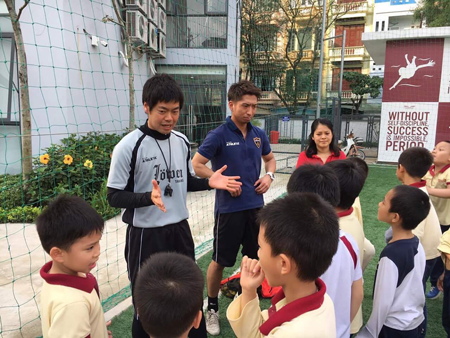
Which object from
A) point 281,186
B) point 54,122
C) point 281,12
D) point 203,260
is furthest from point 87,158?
point 281,12

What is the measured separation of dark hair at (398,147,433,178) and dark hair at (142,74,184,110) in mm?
1605

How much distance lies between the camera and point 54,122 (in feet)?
18.6

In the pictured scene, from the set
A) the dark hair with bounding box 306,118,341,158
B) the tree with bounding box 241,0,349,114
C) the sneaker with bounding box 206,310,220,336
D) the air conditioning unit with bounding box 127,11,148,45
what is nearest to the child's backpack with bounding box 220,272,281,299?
the sneaker with bounding box 206,310,220,336

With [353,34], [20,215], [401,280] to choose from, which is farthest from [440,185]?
[353,34]

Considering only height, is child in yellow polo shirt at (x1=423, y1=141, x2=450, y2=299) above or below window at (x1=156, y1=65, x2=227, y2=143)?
below

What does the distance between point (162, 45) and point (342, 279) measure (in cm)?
782

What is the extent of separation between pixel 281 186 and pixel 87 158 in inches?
145

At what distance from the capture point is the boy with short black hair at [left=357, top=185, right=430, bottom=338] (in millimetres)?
1570

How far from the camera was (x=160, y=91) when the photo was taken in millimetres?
1669

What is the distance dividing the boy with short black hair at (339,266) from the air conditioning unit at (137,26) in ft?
19.8

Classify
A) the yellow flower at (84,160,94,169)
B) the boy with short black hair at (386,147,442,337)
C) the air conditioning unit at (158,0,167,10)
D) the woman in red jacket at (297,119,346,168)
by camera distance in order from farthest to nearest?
→ the air conditioning unit at (158,0,167,10)
the yellow flower at (84,160,94,169)
the woman in red jacket at (297,119,346,168)
the boy with short black hair at (386,147,442,337)

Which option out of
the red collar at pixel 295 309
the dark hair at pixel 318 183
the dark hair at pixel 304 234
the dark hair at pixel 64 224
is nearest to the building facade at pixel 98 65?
the dark hair at pixel 64 224

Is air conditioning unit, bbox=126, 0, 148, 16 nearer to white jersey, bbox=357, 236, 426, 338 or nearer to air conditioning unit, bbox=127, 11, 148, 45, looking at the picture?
air conditioning unit, bbox=127, 11, 148, 45

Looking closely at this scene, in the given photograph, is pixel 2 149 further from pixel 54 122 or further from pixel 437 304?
pixel 437 304
